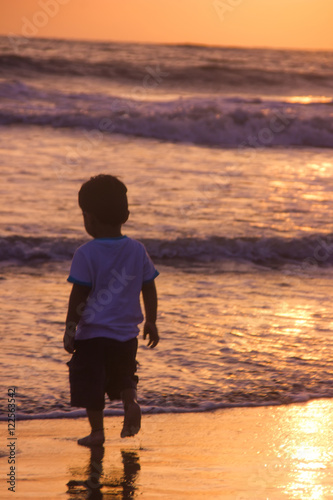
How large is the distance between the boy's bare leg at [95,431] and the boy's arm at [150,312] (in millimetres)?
365

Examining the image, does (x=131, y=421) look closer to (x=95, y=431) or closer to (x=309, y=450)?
(x=95, y=431)

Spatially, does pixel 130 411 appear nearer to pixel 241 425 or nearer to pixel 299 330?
pixel 241 425

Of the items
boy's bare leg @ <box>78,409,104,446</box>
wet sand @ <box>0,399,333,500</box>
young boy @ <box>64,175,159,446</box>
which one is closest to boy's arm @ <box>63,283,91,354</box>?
young boy @ <box>64,175,159,446</box>

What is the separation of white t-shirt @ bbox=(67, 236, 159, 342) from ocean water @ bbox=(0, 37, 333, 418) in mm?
634

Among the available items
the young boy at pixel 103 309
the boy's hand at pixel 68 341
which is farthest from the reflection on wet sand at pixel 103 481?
the boy's hand at pixel 68 341

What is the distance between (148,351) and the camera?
14.6 ft

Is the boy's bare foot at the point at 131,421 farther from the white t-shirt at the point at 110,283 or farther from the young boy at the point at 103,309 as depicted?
the white t-shirt at the point at 110,283

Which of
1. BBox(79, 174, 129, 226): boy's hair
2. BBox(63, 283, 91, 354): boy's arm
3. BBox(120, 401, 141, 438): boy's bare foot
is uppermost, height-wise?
BBox(79, 174, 129, 226): boy's hair

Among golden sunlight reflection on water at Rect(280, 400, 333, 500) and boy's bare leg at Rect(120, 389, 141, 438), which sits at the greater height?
boy's bare leg at Rect(120, 389, 141, 438)

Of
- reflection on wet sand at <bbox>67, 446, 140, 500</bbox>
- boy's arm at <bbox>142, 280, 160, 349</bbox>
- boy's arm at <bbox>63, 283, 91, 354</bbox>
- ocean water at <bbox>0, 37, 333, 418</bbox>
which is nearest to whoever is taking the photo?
reflection on wet sand at <bbox>67, 446, 140, 500</bbox>

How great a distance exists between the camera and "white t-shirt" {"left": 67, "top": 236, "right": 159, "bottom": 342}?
3.05 meters

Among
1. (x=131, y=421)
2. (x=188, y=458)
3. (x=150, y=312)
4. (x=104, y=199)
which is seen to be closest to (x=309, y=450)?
(x=188, y=458)

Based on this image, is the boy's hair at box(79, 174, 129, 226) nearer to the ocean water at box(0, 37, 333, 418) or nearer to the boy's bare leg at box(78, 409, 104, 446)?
the boy's bare leg at box(78, 409, 104, 446)

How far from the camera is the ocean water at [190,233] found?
161 inches
